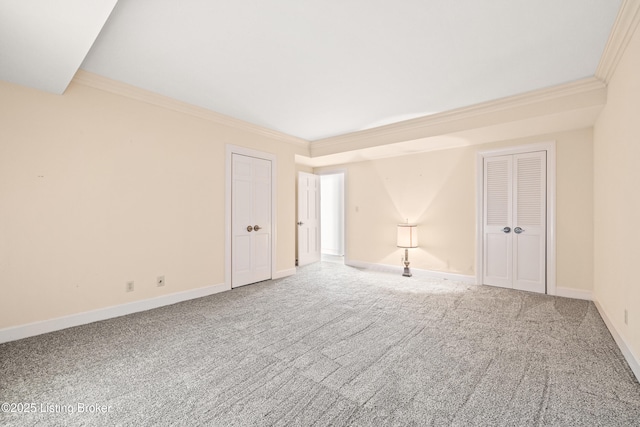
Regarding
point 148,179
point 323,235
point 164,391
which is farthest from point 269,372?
point 323,235

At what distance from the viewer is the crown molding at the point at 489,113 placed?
3.07m

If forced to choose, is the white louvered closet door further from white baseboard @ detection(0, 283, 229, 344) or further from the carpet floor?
white baseboard @ detection(0, 283, 229, 344)

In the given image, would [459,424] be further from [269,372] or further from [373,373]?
[269,372]

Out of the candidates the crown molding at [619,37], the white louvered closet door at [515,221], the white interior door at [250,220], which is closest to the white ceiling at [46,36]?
the white interior door at [250,220]

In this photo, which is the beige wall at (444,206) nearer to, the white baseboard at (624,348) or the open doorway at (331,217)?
the open doorway at (331,217)

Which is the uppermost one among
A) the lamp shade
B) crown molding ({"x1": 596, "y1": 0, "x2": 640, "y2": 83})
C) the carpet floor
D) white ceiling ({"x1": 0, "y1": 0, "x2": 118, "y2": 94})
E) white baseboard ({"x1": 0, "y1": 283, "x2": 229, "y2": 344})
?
crown molding ({"x1": 596, "y1": 0, "x2": 640, "y2": 83})

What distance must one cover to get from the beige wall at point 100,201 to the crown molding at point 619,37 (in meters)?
4.20

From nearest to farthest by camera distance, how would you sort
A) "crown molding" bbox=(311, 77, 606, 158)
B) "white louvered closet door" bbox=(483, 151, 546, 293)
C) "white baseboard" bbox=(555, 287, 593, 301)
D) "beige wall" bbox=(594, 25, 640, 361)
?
"beige wall" bbox=(594, 25, 640, 361)
"crown molding" bbox=(311, 77, 606, 158)
"white baseboard" bbox=(555, 287, 593, 301)
"white louvered closet door" bbox=(483, 151, 546, 293)

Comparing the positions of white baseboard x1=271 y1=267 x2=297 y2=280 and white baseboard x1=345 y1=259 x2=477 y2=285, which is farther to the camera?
white baseboard x1=271 y1=267 x2=297 y2=280

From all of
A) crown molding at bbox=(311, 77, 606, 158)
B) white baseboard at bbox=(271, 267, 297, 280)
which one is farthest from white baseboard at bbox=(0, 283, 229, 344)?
crown molding at bbox=(311, 77, 606, 158)

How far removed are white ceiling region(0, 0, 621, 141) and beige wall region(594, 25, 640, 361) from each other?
0.44 meters

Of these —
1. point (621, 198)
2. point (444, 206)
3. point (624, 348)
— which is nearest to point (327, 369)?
point (624, 348)

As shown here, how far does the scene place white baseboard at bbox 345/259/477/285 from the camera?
470cm

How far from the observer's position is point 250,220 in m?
4.57
